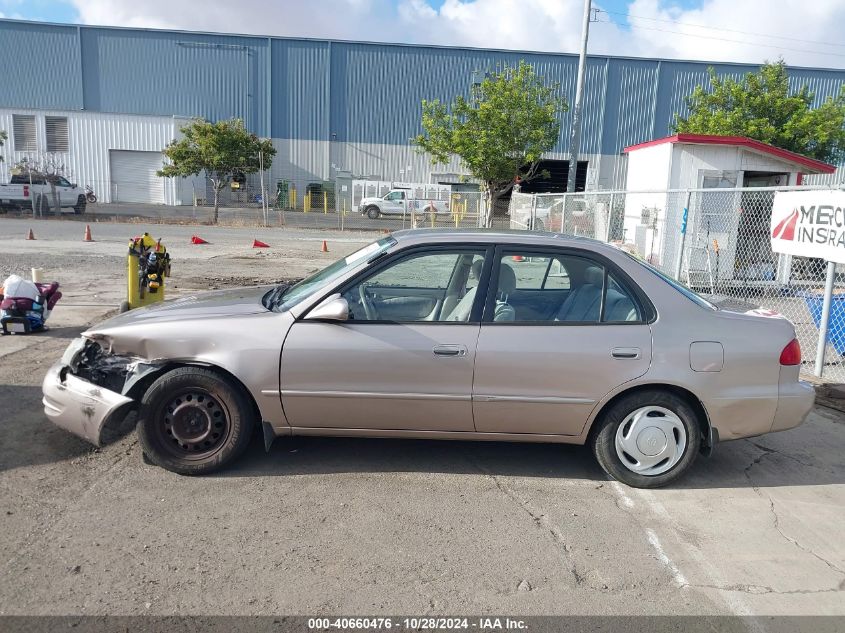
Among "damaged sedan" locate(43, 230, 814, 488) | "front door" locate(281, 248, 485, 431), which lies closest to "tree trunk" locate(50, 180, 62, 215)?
"damaged sedan" locate(43, 230, 814, 488)

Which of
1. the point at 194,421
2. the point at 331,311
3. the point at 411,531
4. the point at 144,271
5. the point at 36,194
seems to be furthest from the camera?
the point at 36,194

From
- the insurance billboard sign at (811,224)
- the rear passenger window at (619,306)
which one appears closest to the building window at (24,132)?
the insurance billboard sign at (811,224)

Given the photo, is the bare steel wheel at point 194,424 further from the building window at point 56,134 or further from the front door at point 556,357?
the building window at point 56,134

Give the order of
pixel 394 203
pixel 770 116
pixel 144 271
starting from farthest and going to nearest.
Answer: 1. pixel 394 203
2. pixel 770 116
3. pixel 144 271

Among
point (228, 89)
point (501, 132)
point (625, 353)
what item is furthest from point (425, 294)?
point (228, 89)

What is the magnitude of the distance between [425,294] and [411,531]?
1966 millimetres

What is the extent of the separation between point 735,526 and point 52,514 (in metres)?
3.84

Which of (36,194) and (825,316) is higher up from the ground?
(36,194)

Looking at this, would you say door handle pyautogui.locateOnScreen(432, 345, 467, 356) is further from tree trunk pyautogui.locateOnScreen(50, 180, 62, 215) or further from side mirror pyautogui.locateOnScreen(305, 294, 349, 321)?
tree trunk pyautogui.locateOnScreen(50, 180, 62, 215)

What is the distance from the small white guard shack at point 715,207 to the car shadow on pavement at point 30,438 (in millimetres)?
10505

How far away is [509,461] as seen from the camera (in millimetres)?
4668

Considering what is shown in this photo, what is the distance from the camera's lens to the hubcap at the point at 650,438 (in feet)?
13.9

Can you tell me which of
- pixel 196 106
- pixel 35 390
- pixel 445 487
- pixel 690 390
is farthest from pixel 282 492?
pixel 196 106

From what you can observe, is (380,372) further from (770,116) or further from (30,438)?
(770,116)
